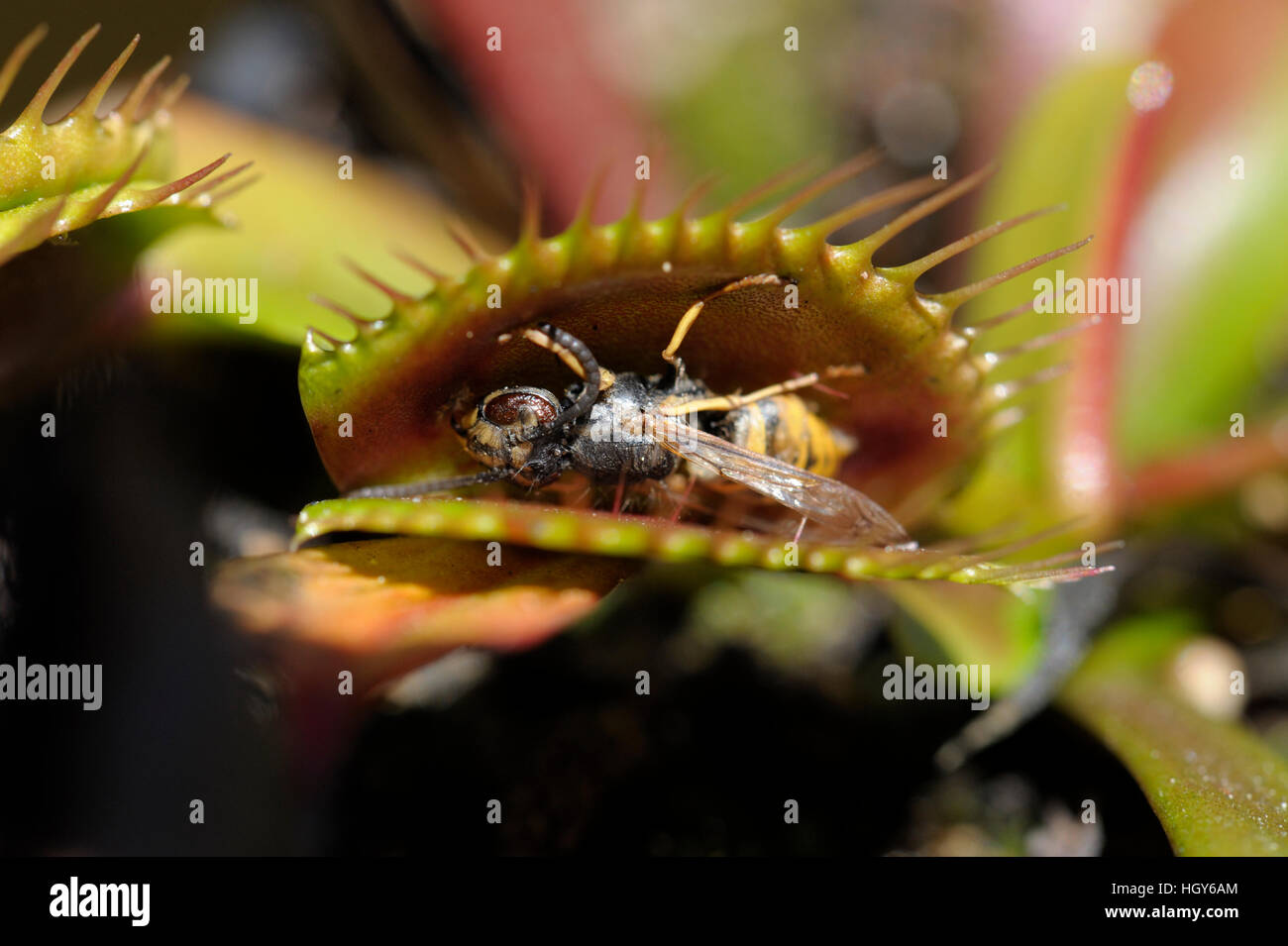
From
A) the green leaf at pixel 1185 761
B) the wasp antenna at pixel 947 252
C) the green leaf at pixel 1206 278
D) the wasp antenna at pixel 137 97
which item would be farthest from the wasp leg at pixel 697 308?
the green leaf at pixel 1206 278

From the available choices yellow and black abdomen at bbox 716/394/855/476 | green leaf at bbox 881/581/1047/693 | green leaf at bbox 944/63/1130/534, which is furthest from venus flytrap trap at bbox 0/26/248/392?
green leaf at bbox 944/63/1130/534

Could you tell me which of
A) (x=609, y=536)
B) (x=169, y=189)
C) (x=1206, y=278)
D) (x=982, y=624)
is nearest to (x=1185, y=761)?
(x=982, y=624)

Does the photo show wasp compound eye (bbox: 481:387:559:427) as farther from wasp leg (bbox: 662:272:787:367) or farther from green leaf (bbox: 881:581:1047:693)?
green leaf (bbox: 881:581:1047:693)

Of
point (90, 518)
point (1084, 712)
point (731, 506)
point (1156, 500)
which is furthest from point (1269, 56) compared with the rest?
point (90, 518)

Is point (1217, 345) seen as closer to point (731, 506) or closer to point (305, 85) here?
point (731, 506)

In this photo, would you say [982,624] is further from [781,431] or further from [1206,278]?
[1206,278]

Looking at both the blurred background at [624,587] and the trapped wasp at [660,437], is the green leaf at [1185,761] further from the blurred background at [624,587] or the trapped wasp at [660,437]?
the trapped wasp at [660,437]
